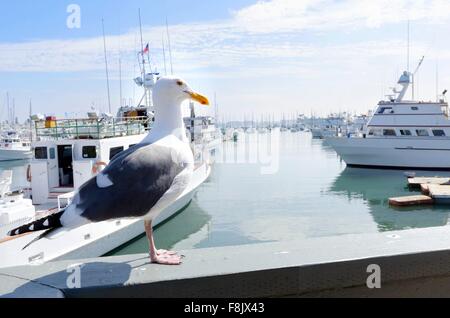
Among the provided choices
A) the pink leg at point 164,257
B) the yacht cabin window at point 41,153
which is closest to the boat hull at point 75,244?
the yacht cabin window at point 41,153

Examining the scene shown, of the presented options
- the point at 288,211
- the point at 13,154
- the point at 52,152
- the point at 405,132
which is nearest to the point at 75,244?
the point at 52,152

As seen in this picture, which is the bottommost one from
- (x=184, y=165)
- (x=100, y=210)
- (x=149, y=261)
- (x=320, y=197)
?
(x=320, y=197)

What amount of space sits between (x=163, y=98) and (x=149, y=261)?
105 centimetres

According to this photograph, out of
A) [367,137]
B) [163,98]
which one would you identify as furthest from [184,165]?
[367,137]

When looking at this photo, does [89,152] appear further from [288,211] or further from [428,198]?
[428,198]

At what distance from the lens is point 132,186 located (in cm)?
244

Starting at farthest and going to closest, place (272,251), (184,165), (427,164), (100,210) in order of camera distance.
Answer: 1. (427,164)
2. (184,165)
3. (100,210)
4. (272,251)

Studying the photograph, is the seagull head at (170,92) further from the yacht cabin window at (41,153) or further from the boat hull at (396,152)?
the boat hull at (396,152)

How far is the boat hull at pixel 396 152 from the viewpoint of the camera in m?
25.4

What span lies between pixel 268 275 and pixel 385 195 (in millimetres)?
18142

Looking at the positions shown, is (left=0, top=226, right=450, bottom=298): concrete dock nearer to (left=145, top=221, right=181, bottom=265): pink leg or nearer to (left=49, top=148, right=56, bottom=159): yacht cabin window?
(left=145, top=221, right=181, bottom=265): pink leg
